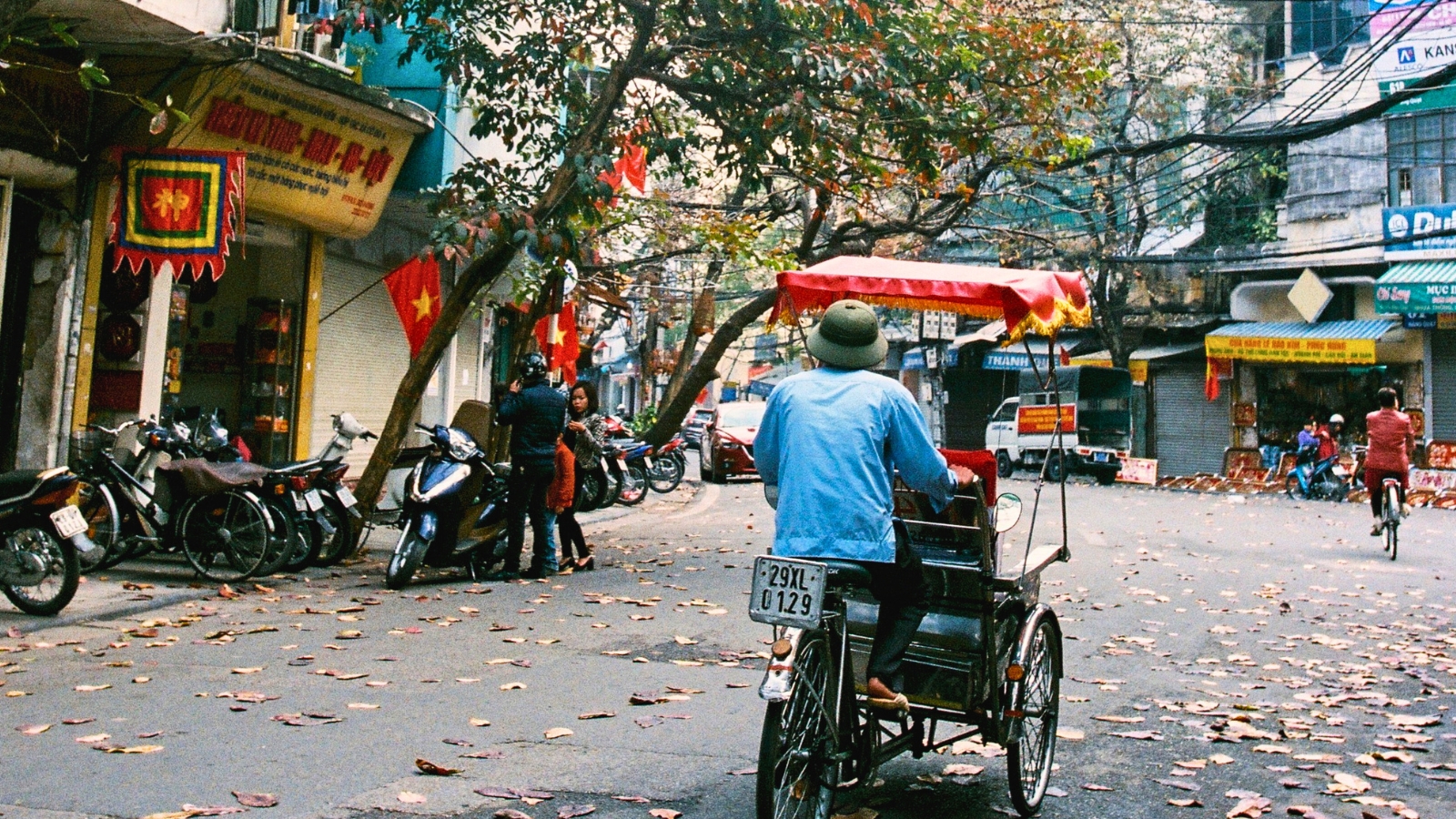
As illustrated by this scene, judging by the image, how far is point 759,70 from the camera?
455 inches

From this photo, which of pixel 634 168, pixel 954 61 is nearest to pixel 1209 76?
pixel 634 168

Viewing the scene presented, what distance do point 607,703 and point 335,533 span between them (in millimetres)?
5446

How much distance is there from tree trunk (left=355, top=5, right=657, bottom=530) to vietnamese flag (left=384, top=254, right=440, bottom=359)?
2556 millimetres

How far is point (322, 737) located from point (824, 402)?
256cm

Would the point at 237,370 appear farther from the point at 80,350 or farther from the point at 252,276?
the point at 80,350

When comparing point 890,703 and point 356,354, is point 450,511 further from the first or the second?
point 356,354

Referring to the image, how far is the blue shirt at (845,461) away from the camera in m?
4.07

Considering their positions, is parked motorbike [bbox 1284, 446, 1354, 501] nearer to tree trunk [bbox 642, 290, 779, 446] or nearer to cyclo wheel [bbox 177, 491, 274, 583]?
tree trunk [bbox 642, 290, 779, 446]

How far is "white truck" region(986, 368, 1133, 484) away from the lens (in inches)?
1125

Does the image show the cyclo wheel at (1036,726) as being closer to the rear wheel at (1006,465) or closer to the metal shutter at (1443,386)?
the metal shutter at (1443,386)

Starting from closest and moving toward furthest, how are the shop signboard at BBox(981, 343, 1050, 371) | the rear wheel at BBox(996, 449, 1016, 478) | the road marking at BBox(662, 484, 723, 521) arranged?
the road marking at BBox(662, 484, 723, 521) → the rear wheel at BBox(996, 449, 1016, 478) → the shop signboard at BBox(981, 343, 1050, 371)

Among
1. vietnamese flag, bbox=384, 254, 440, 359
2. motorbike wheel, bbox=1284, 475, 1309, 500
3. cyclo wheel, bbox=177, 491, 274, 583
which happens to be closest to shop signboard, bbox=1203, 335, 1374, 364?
motorbike wheel, bbox=1284, 475, 1309, 500

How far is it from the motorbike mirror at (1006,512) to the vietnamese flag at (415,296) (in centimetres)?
966

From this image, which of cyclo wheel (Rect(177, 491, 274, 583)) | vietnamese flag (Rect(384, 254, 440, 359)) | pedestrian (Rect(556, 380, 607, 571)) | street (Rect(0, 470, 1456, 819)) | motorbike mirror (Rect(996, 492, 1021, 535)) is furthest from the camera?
vietnamese flag (Rect(384, 254, 440, 359))
